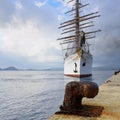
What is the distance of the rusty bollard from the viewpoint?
4219 mm

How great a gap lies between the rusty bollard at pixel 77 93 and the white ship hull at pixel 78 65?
53.5 m

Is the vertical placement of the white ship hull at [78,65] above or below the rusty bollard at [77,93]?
above

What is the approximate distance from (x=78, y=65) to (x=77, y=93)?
180 feet

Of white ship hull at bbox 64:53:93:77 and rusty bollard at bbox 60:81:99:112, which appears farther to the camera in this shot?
white ship hull at bbox 64:53:93:77

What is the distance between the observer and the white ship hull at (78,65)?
58.6 meters

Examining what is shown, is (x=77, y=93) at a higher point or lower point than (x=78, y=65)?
lower

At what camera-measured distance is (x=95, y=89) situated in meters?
4.29

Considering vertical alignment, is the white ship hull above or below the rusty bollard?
above

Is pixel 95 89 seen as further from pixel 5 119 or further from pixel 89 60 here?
pixel 89 60

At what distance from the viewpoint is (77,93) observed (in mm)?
4305

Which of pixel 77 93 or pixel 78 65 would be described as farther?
pixel 78 65

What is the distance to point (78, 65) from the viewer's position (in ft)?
193

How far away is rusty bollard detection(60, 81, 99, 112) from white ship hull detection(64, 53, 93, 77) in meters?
53.5

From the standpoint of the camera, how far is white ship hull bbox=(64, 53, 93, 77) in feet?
192
